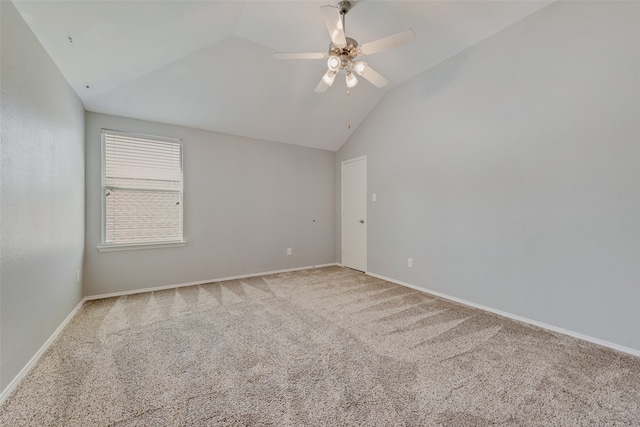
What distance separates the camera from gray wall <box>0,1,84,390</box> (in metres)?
1.55

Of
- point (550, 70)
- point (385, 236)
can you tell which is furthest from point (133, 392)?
point (550, 70)

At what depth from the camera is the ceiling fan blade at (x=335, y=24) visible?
1.85m

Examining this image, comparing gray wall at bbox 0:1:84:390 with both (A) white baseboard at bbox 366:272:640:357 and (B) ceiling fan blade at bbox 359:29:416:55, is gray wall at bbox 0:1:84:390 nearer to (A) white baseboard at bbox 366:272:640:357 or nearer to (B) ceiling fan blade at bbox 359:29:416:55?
(B) ceiling fan blade at bbox 359:29:416:55

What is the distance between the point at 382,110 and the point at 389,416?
3876 millimetres

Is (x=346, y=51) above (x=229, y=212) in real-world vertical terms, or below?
above

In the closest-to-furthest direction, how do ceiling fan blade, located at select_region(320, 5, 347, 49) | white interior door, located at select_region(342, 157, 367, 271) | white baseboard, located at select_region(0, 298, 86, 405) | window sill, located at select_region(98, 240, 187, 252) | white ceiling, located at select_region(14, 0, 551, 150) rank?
1. white baseboard, located at select_region(0, 298, 86, 405)
2. ceiling fan blade, located at select_region(320, 5, 347, 49)
3. white ceiling, located at select_region(14, 0, 551, 150)
4. window sill, located at select_region(98, 240, 187, 252)
5. white interior door, located at select_region(342, 157, 367, 271)

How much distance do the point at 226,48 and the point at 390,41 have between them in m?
1.85

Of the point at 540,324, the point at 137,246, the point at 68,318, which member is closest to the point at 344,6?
the point at 540,324

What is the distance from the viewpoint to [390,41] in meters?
2.00

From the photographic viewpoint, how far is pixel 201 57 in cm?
284

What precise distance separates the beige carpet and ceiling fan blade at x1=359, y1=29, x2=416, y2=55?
242 cm

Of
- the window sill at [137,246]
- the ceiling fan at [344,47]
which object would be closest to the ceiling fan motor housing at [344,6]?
the ceiling fan at [344,47]

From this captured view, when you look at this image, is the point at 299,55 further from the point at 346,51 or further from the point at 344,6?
the point at 344,6

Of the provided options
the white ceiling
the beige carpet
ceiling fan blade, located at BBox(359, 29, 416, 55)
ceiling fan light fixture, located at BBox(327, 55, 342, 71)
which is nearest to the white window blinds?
the white ceiling
